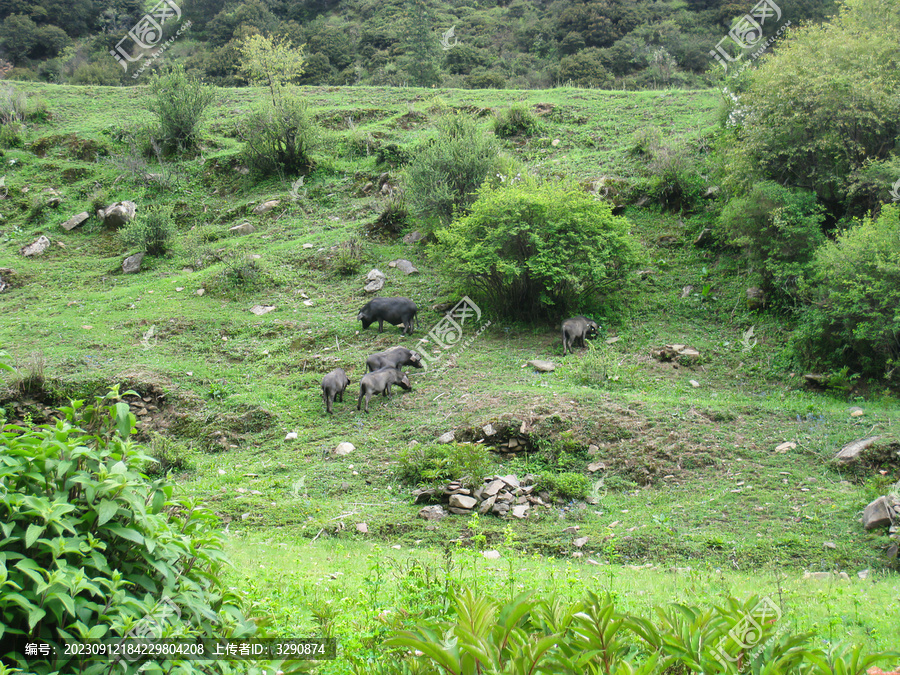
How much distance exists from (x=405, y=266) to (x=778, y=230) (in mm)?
9904

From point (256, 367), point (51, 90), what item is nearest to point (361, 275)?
point (256, 367)

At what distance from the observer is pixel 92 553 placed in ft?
7.10

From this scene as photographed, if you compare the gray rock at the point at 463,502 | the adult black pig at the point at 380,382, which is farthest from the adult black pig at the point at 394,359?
the gray rock at the point at 463,502

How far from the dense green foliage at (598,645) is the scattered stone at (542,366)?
9131 millimetres

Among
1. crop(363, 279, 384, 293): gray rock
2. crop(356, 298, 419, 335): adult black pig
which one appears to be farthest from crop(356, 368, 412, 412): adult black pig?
crop(363, 279, 384, 293): gray rock

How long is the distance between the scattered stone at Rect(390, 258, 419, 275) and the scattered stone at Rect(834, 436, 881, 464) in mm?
11720

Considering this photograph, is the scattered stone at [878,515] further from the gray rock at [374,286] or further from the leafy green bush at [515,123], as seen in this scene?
the leafy green bush at [515,123]

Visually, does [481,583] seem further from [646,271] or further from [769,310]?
[646,271]

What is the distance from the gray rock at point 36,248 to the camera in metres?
17.9

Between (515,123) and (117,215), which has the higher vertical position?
(515,123)

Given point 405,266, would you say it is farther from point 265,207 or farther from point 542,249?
point 265,207

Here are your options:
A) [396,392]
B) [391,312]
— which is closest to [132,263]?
[391,312]

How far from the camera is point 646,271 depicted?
15.9 m

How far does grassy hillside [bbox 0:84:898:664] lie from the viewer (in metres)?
6.38
